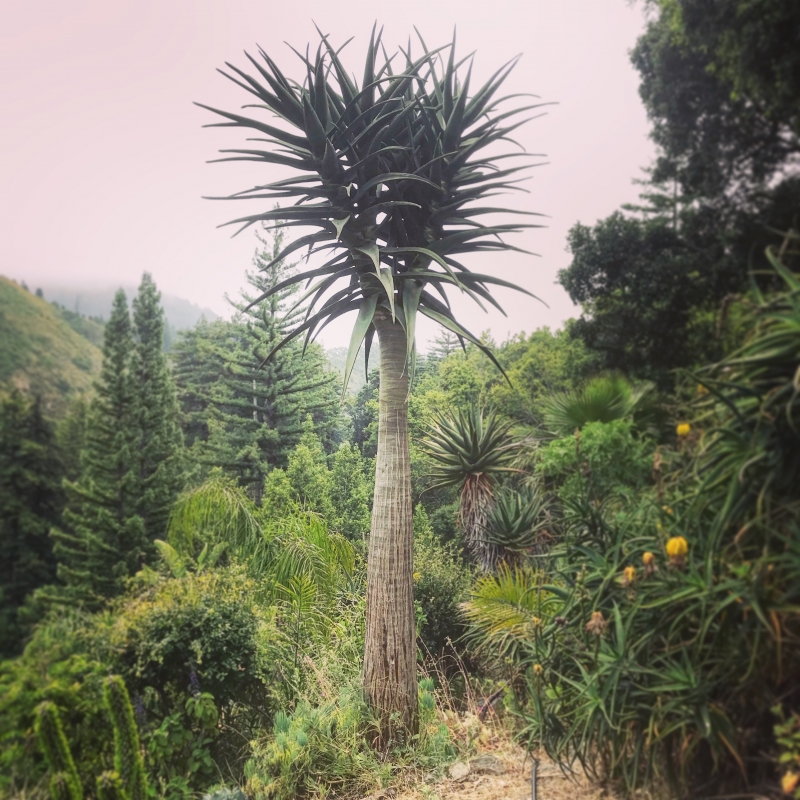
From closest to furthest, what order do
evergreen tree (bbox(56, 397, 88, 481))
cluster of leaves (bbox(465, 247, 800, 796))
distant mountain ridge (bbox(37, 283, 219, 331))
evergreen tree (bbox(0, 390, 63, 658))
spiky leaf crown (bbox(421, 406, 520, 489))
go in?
cluster of leaves (bbox(465, 247, 800, 796)) → evergreen tree (bbox(0, 390, 63, 658)) → evergreen tree (bbox(56, 397, 88, 481)) → distant mountain ridge (bbox(37, 283, 219, 331)) → spiky leaf crown (bbox(421, 406, 520, 489))

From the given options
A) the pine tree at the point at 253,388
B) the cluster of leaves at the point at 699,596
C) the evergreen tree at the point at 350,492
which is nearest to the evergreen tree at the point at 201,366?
the pine tree at the point at 253,388

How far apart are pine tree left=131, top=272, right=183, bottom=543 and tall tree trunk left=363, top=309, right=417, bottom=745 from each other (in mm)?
1885

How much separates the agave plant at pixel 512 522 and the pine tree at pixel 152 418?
390 cm

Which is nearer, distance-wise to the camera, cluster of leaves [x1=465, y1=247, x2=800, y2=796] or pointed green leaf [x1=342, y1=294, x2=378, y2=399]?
cluster of leaves [x1=465, y1=247, x2=800, y2=796]

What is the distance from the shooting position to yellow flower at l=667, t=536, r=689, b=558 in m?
2.00

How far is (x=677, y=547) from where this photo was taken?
2004 mm

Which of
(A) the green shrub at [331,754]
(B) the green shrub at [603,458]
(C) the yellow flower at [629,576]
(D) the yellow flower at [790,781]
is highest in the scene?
(B) the green shrub at [603,458]

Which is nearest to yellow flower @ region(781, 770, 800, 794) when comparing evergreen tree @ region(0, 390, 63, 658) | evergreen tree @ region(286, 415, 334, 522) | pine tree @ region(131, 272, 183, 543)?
evergreen tree @ region(0, 390, 63, 658)

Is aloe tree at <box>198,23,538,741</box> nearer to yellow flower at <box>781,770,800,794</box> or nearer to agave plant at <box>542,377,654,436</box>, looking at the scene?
agave plant at <box>542,377,654,436</box>

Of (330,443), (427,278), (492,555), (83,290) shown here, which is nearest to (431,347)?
(330,443)

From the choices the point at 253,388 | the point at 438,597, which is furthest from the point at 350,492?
the point at 438,597

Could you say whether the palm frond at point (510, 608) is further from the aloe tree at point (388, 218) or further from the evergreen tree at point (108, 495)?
the evergreen tree at point (108, 495)

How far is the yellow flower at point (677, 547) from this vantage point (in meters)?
2.00

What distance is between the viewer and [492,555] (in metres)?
7.05
